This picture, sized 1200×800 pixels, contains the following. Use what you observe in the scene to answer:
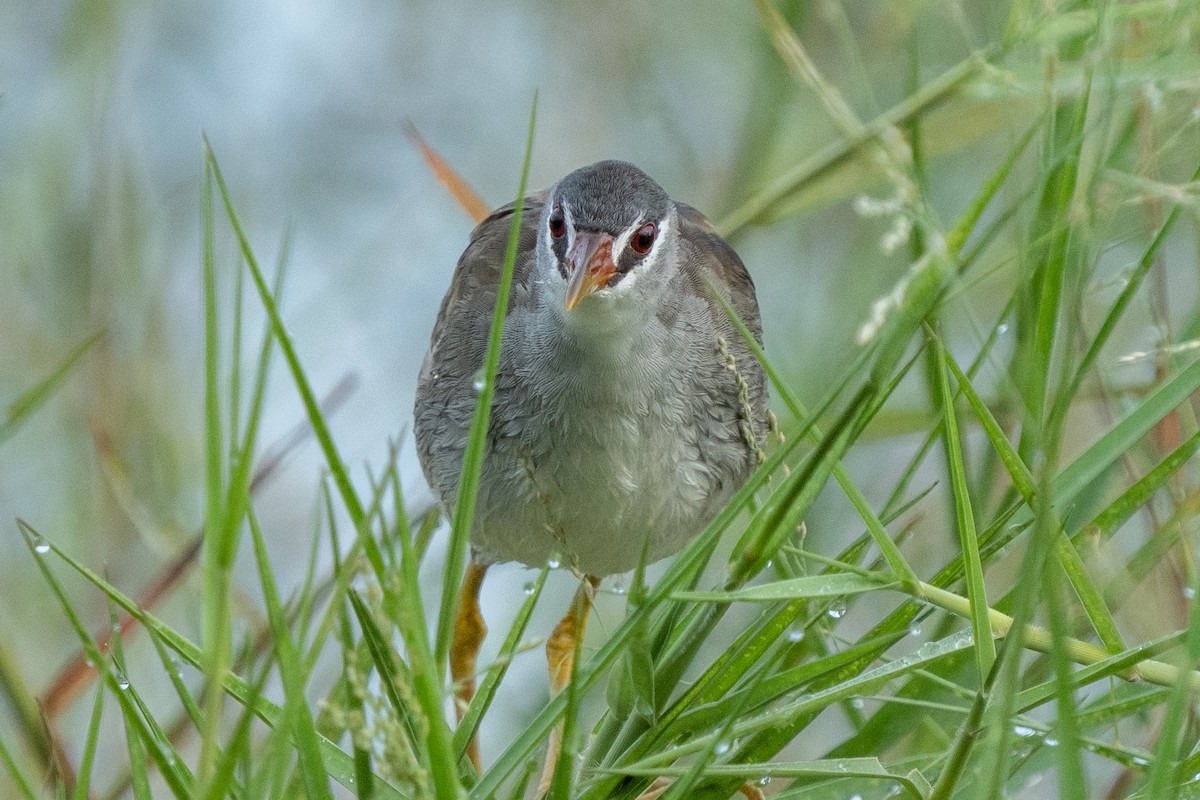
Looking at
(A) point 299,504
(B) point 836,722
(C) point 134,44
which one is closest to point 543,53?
(C) point 134,44

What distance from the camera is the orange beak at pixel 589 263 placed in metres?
3.12

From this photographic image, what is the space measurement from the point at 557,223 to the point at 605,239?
0.20 meters

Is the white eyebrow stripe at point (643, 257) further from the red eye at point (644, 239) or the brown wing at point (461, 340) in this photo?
the brown wing at point (461, 340)

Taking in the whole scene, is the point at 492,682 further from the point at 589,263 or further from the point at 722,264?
the point at 722,264

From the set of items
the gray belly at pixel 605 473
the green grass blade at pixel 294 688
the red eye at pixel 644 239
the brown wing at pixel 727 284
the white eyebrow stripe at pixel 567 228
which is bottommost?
the green grass blade at pixel 294 688

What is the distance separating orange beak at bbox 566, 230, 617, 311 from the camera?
312 centimetres

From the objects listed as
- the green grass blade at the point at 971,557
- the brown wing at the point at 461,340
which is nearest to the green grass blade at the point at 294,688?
the green grass blade at the point at 971,557

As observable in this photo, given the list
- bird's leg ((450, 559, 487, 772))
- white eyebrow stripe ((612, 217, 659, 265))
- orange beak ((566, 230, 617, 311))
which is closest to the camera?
orange beak ((566, 230, 617, 311))

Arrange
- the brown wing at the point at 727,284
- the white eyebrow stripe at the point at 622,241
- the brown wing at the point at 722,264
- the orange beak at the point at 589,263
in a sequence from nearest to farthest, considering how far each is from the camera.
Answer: the orange beak at the point at 589,263
the white eyebrow stripe at the point at 622,241
the brown wing at the point at 727,284
the brown wing at the point at 722,264

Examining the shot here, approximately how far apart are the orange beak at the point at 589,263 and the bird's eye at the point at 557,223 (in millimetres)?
105

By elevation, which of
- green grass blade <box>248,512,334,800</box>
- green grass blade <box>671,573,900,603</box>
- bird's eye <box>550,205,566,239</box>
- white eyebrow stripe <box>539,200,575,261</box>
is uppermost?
bird's eye <box>550,205,566,239</box>

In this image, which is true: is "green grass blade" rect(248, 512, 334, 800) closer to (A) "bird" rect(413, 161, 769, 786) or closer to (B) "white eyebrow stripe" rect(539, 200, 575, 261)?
(A) "bird" rect(413, 161, 769, 786)

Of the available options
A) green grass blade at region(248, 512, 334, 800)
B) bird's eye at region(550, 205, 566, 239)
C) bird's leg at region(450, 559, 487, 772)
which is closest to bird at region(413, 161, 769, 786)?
bird's eye at region(550, 205, 566, 239)

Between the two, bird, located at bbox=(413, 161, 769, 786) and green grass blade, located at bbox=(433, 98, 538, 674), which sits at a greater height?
bird, located at bbox=(413, 161, 769, 786)
